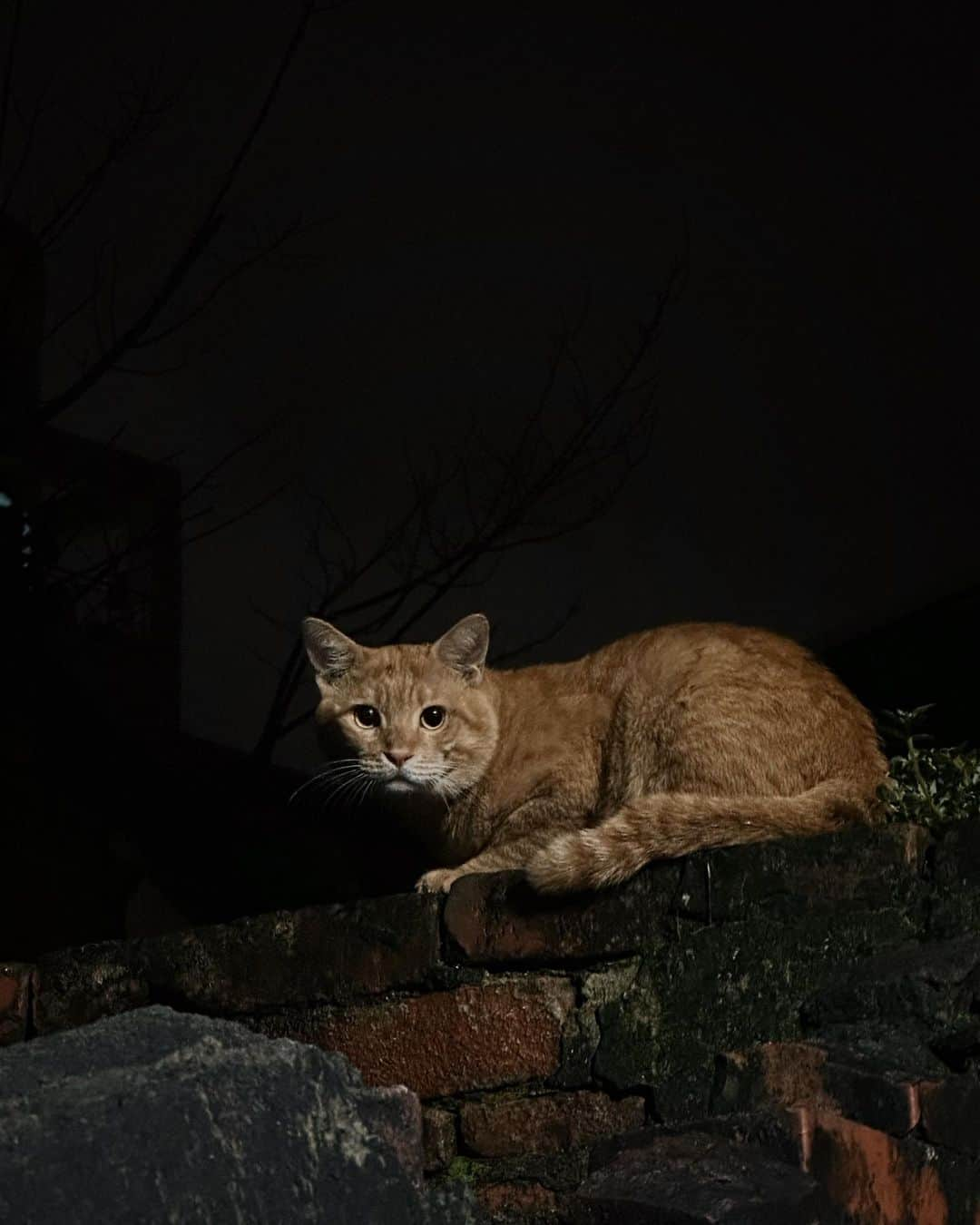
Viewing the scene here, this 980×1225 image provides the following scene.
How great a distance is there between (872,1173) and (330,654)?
8.33ft

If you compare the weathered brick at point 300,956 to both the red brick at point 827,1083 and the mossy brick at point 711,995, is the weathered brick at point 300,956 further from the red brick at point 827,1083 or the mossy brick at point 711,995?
the red brick at point 827,1083

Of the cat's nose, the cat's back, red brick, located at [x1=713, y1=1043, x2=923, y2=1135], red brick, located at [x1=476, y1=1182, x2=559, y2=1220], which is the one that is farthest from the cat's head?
red brick, located at [x1=713, y1=1043, x2=923, y2=1135]

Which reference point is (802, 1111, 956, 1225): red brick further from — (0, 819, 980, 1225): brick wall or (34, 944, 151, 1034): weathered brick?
(34, 944, 151, 1034): weathered brick

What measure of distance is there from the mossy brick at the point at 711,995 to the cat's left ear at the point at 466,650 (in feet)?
5.96

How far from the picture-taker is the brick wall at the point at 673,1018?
5.90ft

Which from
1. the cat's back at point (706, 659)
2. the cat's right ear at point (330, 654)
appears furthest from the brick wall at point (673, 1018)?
the cat's right ear at point (330, 654)

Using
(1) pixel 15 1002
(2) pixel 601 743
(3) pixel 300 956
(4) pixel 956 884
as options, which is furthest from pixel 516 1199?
(2) pixel 601 743

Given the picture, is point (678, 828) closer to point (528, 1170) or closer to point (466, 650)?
point (528, 1170)

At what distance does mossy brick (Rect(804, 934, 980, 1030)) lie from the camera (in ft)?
6.56

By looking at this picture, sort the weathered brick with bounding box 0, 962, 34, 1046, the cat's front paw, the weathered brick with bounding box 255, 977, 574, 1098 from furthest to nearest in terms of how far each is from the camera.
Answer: the cat's front paw
the weathered brick with bounding box 0, 962, 34, 1046
the weathered brick with bounding box 255, 977, 574, 1098

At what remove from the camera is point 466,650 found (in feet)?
13.4

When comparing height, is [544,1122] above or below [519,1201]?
above

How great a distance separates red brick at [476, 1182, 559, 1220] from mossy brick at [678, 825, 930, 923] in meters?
0.47

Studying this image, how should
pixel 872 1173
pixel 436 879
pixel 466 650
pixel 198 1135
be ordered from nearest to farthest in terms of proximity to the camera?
1. pixel 198 1135
2. pixel 872 1173
3. pixel 436 879
4. pixel 466 650
